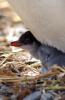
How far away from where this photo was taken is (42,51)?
2461mm

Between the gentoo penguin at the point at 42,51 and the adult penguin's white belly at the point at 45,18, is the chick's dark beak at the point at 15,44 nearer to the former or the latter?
the gentoo penguin at the point at 42,51

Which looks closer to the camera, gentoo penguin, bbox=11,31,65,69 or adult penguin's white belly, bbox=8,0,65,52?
adult penguin's white belly, bbox=8,0,65,52

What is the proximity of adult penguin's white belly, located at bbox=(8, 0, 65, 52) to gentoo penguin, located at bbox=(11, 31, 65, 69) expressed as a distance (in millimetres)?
38

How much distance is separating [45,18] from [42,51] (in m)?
0.26

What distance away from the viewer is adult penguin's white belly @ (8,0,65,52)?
7.18 feet

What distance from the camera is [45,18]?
225 centimetres

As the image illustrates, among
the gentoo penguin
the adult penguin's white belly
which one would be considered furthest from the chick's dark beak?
the adult penguin's white belly

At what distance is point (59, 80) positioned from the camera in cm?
219

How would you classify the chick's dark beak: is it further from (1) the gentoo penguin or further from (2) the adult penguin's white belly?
(2) the adult penguin's white belly

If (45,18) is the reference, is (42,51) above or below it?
below

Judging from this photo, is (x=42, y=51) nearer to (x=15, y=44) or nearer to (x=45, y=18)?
(x=15, y=44)

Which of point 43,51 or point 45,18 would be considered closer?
point 45,18

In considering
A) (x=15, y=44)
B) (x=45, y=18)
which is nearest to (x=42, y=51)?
(x=15, y=44)

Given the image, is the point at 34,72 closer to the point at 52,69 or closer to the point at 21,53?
the point at 52,69
